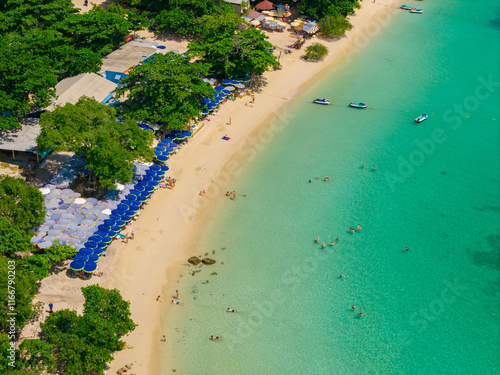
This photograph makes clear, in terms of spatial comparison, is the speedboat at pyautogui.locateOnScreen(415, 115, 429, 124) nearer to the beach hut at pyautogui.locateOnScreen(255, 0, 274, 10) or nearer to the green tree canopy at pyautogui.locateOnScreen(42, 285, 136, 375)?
the beach hut at pyautogui.locateOnScreen(255, 0, 274, 10)

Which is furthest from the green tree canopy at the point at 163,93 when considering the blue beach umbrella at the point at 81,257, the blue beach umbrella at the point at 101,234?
the blue beach umbrella at the point at 81,257

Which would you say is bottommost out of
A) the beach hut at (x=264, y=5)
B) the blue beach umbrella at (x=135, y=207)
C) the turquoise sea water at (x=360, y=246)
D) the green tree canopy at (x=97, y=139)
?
the turquoise sea water at (x=360, y=246)

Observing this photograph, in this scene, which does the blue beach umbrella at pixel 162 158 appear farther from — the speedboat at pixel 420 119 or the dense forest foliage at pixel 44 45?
the speedboat at pixel 420 119

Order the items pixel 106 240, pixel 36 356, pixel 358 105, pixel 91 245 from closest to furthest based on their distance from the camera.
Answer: pixel 36 356 < pixel 91 245 < pixel 106 240 < pixel 358 105

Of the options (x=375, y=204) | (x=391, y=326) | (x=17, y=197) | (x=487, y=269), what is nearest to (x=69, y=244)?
(x=17, y=197)

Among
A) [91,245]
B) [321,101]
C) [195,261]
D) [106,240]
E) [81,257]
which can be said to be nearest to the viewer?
[81,257]

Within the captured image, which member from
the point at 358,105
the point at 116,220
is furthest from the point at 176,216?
the point at 358,105

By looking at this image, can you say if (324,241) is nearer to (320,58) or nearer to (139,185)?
(139,185)

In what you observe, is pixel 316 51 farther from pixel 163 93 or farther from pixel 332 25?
pixel 163 93
